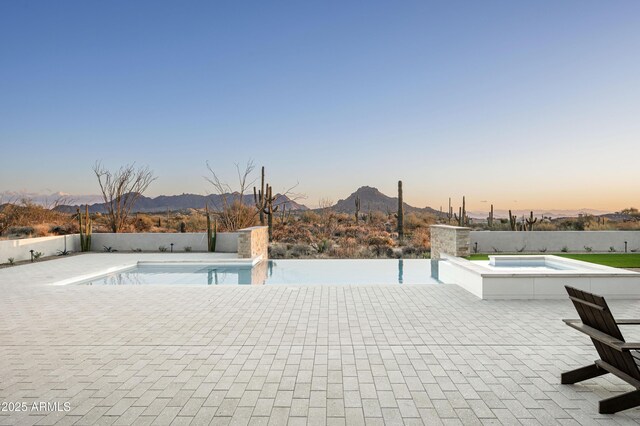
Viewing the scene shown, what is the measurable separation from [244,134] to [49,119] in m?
7.48

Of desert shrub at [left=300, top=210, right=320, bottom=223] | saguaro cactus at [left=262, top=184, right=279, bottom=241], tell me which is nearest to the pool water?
saguaro cactus at [left=262, top=184, right=279, bottom=241]

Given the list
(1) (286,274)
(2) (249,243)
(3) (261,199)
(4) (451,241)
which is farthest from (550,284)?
(3) (261,199)

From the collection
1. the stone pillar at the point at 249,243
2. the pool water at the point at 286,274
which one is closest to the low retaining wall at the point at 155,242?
the stone pillar at the point at 249,243

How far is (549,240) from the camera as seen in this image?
13273 millimetres

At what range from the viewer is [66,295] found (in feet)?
21.1

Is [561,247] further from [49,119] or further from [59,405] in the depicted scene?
[49,119]

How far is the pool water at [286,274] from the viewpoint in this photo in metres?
8.44

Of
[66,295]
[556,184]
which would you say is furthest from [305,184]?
[66,295]

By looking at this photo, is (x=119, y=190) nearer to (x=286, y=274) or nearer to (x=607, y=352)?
(x=286, y=274)

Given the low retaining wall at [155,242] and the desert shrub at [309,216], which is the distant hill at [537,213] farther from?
the low retaining wall at [155,242]

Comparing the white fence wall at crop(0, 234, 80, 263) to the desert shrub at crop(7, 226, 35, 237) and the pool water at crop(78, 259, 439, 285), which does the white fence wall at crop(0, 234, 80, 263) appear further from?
the desert shrub at crop(7, 226, 35, 237)

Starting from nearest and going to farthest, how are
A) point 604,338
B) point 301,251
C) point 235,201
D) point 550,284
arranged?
point 604,338 < point 550,284 < point 301,251 < point 235,201

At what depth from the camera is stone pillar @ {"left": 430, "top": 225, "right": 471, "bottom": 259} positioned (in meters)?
10.5

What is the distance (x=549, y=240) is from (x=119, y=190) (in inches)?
659
